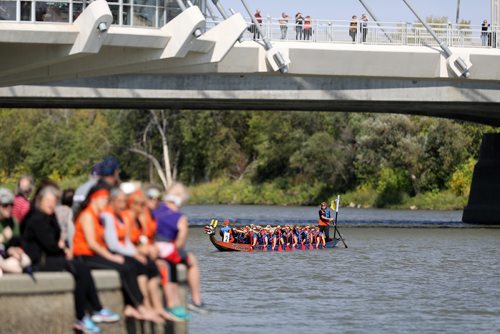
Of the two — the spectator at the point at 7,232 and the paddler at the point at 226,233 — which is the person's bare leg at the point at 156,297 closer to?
the spectator at the point at 7,232

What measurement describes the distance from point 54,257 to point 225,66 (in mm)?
28062

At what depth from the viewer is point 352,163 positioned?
99.1 meters

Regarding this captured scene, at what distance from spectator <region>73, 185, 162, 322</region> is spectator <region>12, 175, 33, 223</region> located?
3.81ft

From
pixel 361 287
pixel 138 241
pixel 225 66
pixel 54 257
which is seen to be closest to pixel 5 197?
pixel 54 257

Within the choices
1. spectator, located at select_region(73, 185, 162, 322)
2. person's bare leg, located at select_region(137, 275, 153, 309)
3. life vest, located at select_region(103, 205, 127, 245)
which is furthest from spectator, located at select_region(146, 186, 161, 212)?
person's bare leg, located at select_region(137, 275, 153, 309)

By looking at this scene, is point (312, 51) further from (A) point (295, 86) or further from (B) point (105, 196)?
(B) point (105, 196)

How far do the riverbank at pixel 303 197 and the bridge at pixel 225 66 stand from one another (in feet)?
114

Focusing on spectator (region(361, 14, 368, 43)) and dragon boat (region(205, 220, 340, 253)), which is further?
spectator (region(361, 14, 368, 43))

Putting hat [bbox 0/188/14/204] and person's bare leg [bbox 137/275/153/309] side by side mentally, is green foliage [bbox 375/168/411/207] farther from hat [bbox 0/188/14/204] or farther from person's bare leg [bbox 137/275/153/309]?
person's bare leg [bbox 137/275/153/309]

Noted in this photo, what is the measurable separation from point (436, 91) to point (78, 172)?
68837 mm

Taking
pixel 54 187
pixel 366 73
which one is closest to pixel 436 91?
pixel 366 73

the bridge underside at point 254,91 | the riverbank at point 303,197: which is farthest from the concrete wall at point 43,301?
the riverbank at point 303,197

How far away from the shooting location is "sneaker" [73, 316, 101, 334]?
1683 centimetres

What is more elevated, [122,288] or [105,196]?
[105,196]
